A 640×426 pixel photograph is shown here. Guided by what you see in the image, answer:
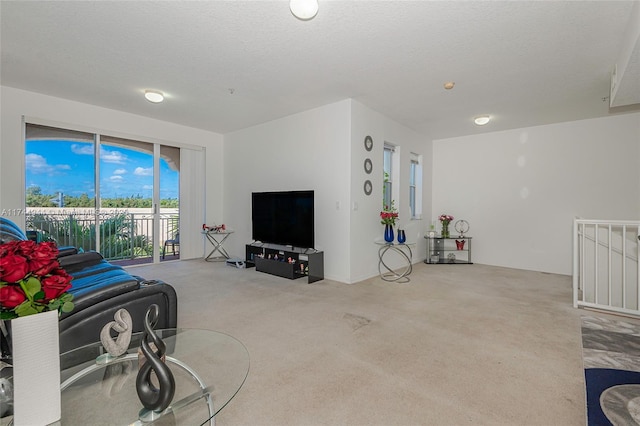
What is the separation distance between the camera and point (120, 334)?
1.36 m

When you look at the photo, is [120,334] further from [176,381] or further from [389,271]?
[389,271]

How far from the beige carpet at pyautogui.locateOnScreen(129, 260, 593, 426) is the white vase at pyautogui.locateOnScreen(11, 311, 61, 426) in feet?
2.52

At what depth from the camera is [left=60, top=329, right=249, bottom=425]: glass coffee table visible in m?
1.09

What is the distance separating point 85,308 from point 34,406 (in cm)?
103

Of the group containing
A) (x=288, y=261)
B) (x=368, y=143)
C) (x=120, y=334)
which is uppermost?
(x=368, y=143)

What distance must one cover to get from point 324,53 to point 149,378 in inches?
116

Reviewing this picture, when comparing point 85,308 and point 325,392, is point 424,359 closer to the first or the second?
point 325,392

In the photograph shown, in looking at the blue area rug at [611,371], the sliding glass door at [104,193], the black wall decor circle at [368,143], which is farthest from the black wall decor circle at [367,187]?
the sliding glass door at [104,193]

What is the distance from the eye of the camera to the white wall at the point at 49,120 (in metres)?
3.94

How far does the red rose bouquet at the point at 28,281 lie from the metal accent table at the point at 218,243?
4.90 meters

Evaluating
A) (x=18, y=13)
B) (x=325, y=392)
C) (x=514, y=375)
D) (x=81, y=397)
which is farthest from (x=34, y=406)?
(x=18, y=13)

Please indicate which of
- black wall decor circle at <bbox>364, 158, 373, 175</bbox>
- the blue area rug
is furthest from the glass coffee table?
black wall decor circle at <bbox>364, 158, 373, 175</bbox>

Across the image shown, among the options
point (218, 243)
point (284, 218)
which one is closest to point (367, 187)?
point (284, 218)

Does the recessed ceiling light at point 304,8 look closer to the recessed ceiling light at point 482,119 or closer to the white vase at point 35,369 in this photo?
the white vase at point 35,369
